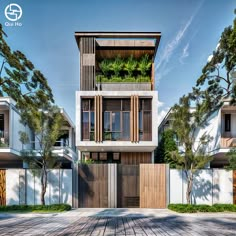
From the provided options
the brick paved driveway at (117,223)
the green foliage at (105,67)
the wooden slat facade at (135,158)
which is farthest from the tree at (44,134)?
the green foliage at (105,67)

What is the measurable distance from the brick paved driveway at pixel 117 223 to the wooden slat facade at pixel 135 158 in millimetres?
5226

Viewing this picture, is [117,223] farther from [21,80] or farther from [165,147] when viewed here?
[165,147]

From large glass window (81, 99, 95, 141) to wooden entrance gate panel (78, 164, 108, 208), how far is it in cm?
282

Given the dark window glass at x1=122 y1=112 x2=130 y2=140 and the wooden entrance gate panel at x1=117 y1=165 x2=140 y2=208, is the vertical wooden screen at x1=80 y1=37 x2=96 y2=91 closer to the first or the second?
the dark window glass at x1=122 y1=112 x2=130 y2=140

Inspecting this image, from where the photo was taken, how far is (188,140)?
39.3 ft

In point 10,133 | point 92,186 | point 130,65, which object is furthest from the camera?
point 130,65

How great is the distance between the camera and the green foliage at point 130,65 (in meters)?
17.2

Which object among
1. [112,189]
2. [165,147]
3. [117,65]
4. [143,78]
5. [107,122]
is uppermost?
[117,65]

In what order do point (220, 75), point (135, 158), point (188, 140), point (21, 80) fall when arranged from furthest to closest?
point (135, 158) < point (220, 75) < point (188, 140) < point (21, 80)

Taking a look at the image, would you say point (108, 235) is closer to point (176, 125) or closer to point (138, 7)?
point (176, 125)

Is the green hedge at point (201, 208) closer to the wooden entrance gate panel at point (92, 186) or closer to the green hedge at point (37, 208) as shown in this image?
the wooden entrance gate panel at point (92, 186)

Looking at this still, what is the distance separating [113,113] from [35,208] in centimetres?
693

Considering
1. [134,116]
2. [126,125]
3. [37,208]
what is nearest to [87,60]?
[134,116]

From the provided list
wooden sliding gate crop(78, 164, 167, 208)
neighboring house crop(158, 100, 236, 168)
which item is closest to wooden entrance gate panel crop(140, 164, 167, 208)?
wooden sliding gate crop(78, 164, 167, 208)
